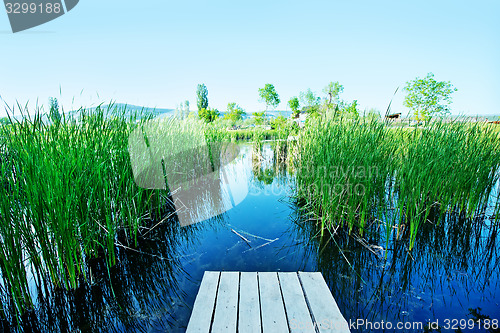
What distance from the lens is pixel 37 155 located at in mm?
1626

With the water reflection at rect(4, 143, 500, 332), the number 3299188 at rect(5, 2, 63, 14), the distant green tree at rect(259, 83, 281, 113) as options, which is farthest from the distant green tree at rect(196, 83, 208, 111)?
the water reflection at rect(4, 143, 500, 332)

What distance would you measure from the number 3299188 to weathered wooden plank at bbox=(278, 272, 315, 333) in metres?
4.79

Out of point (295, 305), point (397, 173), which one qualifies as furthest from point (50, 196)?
point (397, 173)

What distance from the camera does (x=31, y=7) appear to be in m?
3.88

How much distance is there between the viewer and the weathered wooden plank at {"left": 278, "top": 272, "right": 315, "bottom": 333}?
1409 mm

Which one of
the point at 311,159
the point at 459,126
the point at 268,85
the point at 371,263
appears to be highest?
the point at 268,85

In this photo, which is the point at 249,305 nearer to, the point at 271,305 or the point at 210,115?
the point at 271,305

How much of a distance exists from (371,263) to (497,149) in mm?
2384

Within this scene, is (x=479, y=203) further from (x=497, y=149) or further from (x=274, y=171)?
(x=274, y=171)

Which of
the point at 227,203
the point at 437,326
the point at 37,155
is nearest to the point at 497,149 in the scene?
the point at 437,326

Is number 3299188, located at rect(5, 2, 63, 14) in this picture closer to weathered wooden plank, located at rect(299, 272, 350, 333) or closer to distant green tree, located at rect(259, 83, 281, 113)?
weathered wooden plank, located at rect(299, 272, 350, 333)

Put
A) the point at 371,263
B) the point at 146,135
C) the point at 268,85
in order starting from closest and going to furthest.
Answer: the point at 371,263 < the point at 146,135 < the point at 268,85

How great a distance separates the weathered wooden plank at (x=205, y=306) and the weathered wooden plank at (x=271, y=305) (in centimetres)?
32

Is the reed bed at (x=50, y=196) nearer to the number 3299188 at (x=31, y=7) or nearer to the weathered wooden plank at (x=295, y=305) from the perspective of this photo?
the weathered wooden plank at (x=295, y=305)
